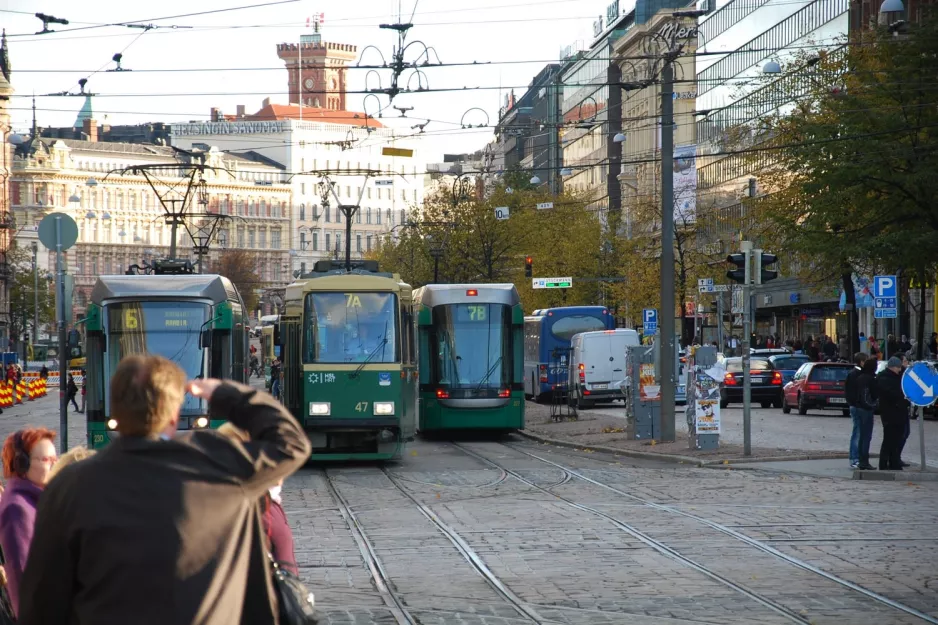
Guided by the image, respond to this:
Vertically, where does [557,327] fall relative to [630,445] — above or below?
above

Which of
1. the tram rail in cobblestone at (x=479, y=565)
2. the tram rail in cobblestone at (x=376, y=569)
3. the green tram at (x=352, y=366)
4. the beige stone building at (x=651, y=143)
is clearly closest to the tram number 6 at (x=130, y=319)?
the green tram at (x=352, y=366)

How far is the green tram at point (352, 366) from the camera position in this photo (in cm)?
2362

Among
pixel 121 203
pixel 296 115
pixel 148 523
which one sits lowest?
pixel 148 523

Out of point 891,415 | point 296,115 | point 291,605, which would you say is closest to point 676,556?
point 291,605

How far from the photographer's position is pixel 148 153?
157 metres

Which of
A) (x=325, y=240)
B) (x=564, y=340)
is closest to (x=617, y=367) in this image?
(x=564, y=340)

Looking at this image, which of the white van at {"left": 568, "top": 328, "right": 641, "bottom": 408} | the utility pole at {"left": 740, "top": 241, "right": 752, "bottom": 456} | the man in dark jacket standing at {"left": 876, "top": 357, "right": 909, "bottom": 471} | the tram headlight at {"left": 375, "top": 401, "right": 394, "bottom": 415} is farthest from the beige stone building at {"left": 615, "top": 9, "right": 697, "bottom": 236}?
the man in dark jacket standing at {"left": 876, "top": 357, "right": 909, "bottom": 471}

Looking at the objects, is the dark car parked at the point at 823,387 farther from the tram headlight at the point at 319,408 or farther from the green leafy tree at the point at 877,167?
the tram headlight at the point at 319,408

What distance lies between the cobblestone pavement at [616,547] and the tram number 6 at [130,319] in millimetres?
3281

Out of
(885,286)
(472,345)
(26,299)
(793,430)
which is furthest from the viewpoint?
(26,299)

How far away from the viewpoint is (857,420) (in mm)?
21031

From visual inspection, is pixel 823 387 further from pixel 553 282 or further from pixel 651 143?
pixel 651 143

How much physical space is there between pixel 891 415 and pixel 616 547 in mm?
8601

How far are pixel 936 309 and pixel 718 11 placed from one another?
27411 mm
